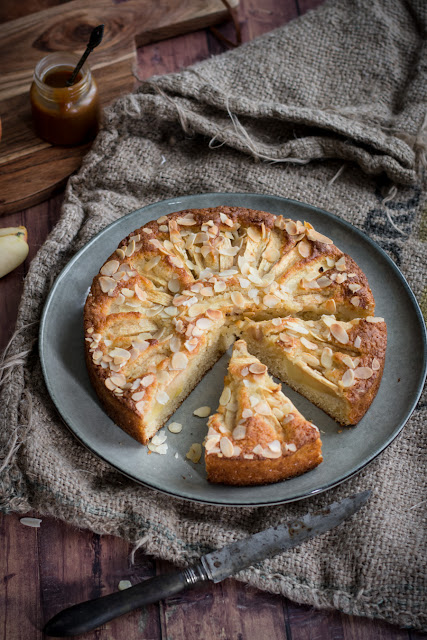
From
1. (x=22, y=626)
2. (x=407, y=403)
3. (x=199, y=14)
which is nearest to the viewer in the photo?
(x=22, y=626)

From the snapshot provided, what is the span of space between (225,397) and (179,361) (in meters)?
0.29

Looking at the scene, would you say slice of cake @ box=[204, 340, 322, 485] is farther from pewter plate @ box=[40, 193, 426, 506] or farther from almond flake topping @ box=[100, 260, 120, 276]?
almond flake topping @ box=[100, 260, 120, 276]

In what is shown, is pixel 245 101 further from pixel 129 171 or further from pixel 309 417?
pixel 309 417

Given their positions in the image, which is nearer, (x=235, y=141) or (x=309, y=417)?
(x=309, y=417)

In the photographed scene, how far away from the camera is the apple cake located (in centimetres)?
349

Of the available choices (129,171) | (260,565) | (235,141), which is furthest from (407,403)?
(129,171)

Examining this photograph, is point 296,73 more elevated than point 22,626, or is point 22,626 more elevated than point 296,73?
point 296,73

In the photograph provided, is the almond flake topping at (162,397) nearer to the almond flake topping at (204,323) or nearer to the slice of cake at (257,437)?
the slice of cake at (257,437)

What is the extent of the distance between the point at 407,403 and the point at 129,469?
56.0 inches

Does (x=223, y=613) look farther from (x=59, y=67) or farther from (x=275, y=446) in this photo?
(x=59, y=67)

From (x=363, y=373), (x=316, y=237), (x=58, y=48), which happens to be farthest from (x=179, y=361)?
(x=58, y=48)

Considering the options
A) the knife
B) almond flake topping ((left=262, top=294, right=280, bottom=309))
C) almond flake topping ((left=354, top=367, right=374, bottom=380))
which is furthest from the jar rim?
the knife

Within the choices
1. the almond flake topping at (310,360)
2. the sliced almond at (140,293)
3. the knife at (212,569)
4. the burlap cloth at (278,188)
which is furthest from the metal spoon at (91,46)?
the knife at (212,569)

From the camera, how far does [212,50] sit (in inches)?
199
